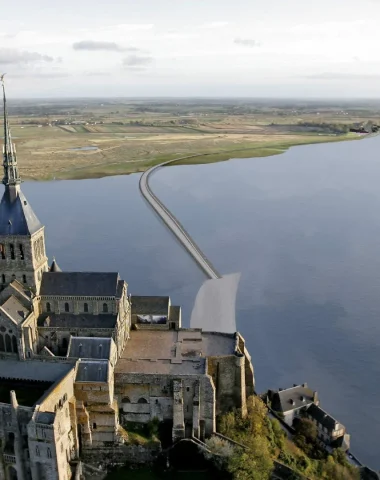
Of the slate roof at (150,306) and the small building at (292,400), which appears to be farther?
the slate roof at (150,306)

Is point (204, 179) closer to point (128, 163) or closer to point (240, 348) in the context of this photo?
point (128, 163)

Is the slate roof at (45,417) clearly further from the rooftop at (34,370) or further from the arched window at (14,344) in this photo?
the arched window at (14,344)

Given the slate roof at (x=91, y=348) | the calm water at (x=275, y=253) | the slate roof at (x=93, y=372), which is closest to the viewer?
the slate roof at (x=93, y=372)

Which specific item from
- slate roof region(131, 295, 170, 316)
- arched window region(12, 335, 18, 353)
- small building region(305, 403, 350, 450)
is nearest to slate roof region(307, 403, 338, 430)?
small building region(305, 403, 350, 450)

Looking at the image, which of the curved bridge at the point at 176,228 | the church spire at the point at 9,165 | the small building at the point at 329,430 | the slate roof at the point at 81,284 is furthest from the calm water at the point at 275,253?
the church spire at the point at 9,165

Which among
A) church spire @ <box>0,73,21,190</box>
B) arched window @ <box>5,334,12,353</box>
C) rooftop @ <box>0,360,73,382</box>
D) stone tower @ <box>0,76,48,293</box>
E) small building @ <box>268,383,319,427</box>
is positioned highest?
church spire @ <box>0,73,21,190</box>

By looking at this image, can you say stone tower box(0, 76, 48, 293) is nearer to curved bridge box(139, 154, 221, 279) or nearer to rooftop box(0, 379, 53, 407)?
rooftop box(0, 379, 53, 407)

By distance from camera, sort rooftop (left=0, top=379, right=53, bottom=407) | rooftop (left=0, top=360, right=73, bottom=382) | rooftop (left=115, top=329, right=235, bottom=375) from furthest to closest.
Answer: rooftop (left=115, top=329, right=235, bottom=375) < rooftop (left=0, top=360, right=73, bottom=382) < rooftop (left=0, top=379, right=53, bottom=407)
